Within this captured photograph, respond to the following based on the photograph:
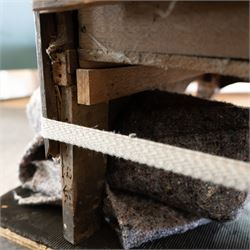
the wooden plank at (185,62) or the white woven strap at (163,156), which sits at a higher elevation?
the wooden plank at (185,62)

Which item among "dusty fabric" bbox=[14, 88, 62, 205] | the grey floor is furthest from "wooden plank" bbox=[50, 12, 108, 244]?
the grey floor

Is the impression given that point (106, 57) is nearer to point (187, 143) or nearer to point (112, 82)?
point (112, 82)

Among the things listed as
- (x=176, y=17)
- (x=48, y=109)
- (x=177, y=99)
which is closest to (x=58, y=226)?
(x=48, y=109)

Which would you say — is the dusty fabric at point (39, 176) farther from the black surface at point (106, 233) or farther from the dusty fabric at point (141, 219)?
the dusty fabric at point (141, 219)

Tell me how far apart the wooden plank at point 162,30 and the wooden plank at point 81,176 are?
0.34ft

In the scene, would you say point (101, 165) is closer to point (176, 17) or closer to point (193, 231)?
point (193, 231)

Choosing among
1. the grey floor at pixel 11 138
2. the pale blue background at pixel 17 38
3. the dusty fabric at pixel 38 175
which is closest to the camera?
the dusty fabric at pixel 38 175

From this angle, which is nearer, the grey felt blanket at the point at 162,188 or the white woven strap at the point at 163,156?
the white woven strap at the point at 163,156

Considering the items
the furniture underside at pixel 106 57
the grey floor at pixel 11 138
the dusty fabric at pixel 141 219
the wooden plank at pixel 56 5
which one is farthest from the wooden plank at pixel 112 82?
the grey floor at pixel 11 138

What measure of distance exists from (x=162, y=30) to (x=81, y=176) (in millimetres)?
315

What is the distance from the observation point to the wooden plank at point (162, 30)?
42 centimetres

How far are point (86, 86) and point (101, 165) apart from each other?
0.19 metres

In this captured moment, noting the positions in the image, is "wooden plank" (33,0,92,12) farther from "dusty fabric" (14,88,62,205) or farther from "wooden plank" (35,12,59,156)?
"dusty fabric" (14,88,62,205)

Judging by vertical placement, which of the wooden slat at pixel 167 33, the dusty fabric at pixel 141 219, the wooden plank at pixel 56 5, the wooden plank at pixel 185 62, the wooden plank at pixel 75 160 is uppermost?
the wooden plank at pixel 56 5
